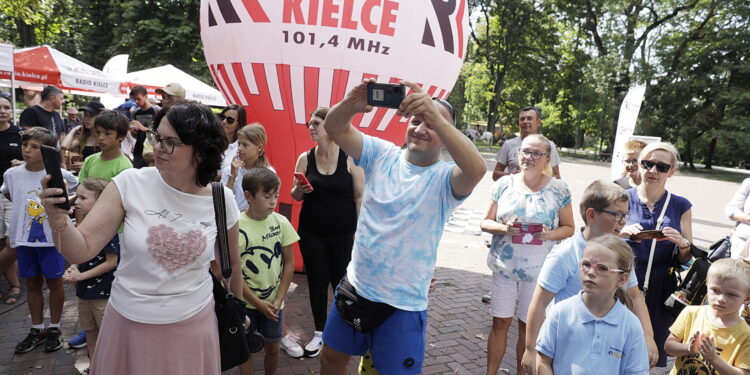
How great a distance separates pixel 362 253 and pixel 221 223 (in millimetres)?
717

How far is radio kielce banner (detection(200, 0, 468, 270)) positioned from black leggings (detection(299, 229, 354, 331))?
1.75 m

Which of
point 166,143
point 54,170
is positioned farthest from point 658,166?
point 54,170

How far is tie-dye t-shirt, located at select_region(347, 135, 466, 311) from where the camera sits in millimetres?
2242

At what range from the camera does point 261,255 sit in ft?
9.86

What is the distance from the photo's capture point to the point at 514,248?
3.41 m

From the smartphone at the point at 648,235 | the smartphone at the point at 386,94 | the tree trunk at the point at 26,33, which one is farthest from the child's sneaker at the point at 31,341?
the tree trunk at the point at 26,33

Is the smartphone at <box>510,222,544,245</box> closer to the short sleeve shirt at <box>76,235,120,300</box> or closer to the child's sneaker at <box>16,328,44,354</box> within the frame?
the short sleeve shirt at <box>76,235,120,300</box>

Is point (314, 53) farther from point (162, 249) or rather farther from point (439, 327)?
point (162, 249)

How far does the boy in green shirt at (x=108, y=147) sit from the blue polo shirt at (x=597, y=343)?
342 centimetres

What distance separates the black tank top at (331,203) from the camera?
3772 millimetres

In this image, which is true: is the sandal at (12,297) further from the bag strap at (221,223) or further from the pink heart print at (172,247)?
the pink heart print at (172,247)

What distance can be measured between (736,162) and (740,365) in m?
45.7

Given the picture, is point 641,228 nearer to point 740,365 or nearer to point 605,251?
point 740,365

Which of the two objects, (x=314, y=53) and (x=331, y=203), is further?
(x=314, y=53)
